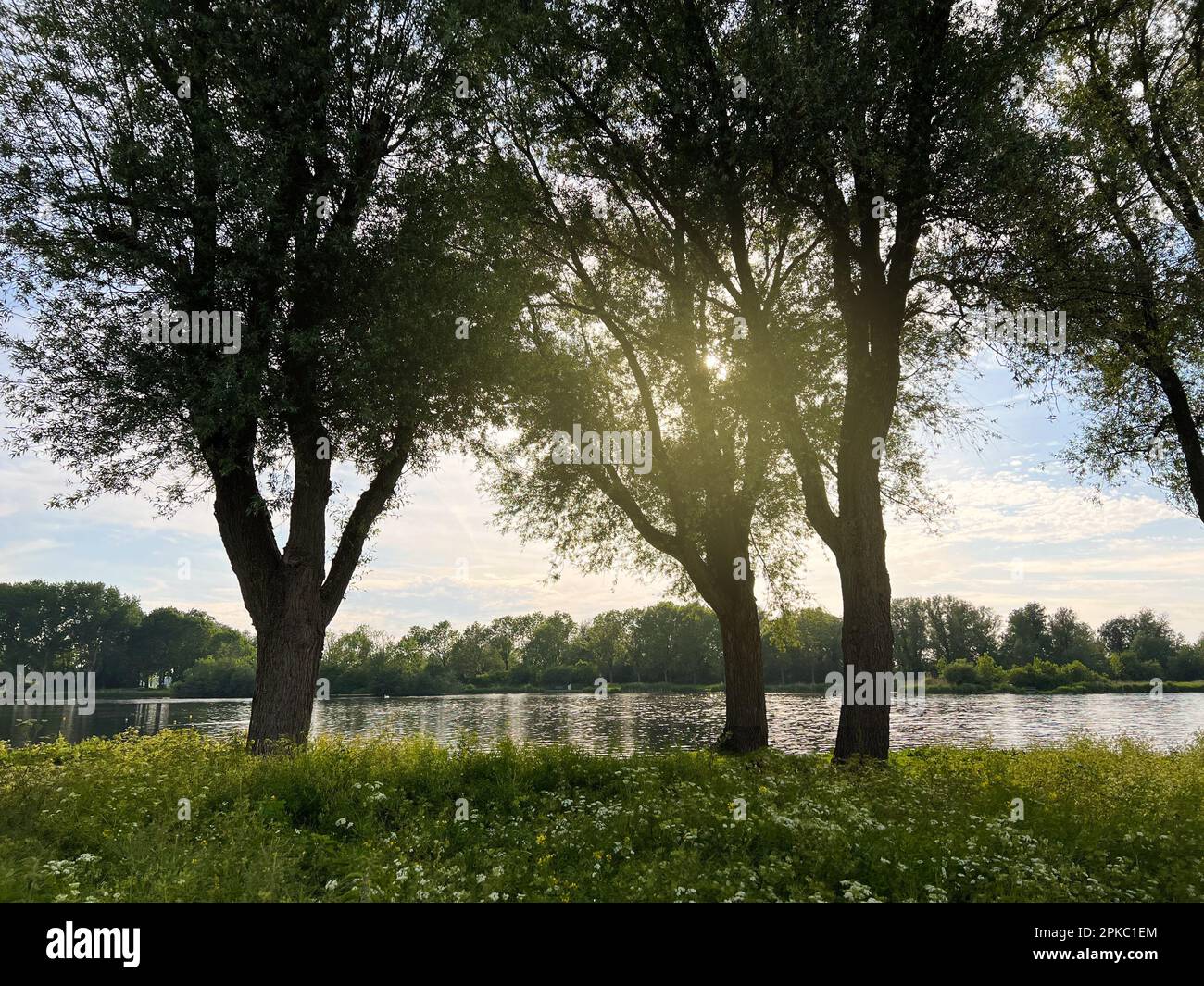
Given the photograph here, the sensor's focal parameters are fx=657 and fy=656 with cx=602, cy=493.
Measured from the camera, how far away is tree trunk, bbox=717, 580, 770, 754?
18141 mm

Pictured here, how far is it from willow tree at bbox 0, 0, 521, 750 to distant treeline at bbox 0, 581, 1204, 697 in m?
81.1

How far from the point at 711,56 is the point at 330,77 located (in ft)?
26.5

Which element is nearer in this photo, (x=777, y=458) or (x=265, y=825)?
(x=265, y=825)

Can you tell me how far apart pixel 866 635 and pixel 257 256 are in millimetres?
14957

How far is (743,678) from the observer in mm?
18797

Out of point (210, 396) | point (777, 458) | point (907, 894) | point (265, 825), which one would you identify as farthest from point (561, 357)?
point (907, 894)

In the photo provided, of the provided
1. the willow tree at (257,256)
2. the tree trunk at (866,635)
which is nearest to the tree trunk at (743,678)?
the tree trunk at (866,635)

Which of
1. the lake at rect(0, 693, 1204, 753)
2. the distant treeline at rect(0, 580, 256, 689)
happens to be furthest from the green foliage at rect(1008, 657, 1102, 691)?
the distant treeline at rect(0, 580, 256, 689)

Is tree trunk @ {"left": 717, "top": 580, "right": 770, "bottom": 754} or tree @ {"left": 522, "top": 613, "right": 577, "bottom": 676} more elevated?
tree trunk @ {"left": 717, "top": 580, "right": 770, "bottom": 754}

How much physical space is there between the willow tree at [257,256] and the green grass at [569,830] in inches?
163

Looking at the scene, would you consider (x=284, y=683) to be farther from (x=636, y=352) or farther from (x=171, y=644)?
(x=171, y=644)

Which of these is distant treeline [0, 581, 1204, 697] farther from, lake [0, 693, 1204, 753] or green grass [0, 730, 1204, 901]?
green grass [0, 730, 1204, 901]

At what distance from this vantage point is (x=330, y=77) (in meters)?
13.9

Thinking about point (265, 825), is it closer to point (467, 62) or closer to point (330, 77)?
point (330, 77)
